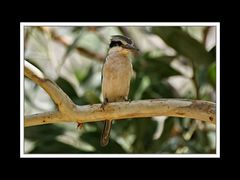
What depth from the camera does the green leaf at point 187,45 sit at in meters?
4.37

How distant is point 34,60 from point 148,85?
79cm

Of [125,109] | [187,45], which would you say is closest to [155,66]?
[187,45]

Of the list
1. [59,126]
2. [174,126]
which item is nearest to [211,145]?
[174,126]

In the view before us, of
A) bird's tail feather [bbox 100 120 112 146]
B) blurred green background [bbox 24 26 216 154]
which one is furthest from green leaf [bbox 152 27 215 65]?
bird's tail feather [bbox 100 120 112 146]

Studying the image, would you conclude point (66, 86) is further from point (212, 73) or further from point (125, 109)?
point (125, 109)

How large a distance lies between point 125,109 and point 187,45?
3.62 feet

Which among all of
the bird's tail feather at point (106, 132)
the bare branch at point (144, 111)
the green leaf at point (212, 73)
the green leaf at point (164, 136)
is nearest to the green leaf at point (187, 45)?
the green leaf at point (212, 73)

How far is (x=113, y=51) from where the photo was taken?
12.9 ft

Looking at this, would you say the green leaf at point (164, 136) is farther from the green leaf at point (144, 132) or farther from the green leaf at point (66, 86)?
the green leaf at point (66, 86)

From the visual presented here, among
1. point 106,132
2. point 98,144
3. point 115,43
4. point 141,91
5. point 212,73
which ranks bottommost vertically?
point 98,144

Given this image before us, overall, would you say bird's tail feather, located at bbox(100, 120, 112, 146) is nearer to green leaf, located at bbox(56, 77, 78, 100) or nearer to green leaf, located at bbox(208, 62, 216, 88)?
green leaf, located at bbox(56, 77, 78, 100)

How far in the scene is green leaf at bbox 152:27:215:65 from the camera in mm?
4371

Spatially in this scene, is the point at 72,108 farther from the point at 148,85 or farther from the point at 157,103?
the point at 148,85

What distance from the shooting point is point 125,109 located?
11.6ft
